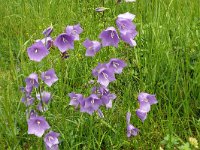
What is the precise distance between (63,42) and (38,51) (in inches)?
5.0

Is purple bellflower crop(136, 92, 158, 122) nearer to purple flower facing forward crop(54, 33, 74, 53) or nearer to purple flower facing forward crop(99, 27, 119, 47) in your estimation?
purple flower facing forward crop(99, 27, 119, 47)

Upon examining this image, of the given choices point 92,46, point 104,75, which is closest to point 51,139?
point 104,75

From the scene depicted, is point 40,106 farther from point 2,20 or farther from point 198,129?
point 2,20

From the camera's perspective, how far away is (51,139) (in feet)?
5.88

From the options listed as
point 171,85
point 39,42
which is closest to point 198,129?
point 171,85

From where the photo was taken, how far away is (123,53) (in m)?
2.79

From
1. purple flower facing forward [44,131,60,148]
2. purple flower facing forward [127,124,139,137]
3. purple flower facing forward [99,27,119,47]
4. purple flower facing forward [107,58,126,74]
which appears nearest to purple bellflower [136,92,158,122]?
purple flower facing forward [127,124,139,137]

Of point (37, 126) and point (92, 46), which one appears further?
point (92, 46)

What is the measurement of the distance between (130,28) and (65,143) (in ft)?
2.36

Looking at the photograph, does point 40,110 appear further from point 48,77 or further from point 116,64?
point 116,64

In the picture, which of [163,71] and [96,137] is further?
[163,71]

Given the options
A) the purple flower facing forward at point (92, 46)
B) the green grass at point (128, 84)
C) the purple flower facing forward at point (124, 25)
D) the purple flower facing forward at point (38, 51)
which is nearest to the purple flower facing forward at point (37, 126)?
the green grass at point (128, 84)

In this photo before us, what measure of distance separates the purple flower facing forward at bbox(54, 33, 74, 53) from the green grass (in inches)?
6.0

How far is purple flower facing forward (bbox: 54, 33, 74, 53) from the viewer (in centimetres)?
177
